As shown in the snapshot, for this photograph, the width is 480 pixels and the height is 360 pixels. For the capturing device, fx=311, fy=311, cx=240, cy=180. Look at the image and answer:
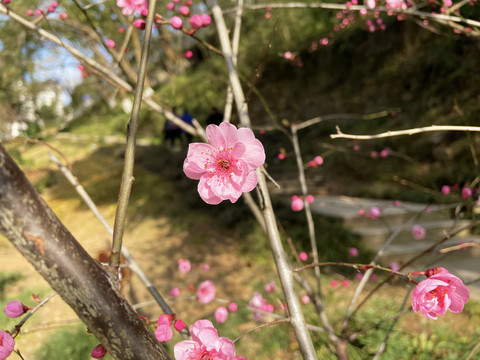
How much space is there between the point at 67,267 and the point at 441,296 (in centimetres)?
86

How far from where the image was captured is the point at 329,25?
9734 mm

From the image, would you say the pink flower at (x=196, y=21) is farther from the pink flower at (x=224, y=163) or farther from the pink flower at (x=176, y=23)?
the pink flower at (x=224, y=163)

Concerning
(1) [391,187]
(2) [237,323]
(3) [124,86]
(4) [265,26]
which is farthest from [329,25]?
(3) [124,86]

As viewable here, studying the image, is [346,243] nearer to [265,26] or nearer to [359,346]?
[359,346]

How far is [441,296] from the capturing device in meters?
0.80

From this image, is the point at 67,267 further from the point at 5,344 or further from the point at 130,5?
the point at 130,5

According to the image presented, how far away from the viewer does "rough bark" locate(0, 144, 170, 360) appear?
0.42m

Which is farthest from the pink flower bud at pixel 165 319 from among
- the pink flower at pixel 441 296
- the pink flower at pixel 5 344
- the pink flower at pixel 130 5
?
the pink flower at pixel 130 5

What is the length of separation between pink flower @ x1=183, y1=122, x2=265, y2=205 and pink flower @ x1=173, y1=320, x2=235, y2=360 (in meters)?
0.32

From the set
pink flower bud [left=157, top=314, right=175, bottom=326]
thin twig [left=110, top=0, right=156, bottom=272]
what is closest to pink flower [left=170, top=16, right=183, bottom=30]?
thin twig [left=110, top=0, right=156, bottom=272]

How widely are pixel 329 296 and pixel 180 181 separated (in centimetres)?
539

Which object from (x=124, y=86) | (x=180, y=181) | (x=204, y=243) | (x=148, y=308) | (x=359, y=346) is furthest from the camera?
(x=180, y=181)

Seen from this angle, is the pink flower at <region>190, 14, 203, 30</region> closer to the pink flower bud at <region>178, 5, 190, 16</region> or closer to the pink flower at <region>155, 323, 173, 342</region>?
the pink flower bud at <region>178, 5, 190, 16</region>

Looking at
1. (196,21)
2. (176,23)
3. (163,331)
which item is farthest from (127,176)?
(196,21)
